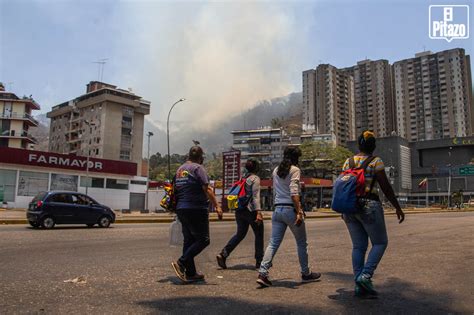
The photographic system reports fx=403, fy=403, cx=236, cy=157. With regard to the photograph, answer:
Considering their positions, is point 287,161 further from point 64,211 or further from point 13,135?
point 13,135

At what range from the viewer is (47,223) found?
49.5 feet

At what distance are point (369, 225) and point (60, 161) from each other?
4020cm

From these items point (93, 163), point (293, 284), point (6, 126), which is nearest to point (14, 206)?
point (93, 163)

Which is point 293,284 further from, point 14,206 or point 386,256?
point 14,206

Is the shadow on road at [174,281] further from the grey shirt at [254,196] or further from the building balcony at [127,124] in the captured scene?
the building balcony at [127,124]

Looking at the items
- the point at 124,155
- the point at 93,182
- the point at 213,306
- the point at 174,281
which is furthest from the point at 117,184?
the point at 124,155

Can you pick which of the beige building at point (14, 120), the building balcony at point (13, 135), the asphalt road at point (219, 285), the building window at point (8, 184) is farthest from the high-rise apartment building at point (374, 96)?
the asphalt road at point (219, 285)

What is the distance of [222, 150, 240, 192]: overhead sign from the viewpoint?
3416 centimetres

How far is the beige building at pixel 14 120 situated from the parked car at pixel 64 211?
232ft

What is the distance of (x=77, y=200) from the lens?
53.2 feet

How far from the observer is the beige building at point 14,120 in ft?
255

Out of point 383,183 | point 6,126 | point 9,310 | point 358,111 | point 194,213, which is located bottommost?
point 9,310

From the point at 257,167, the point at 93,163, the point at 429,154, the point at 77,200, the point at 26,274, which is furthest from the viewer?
the point at 429,154

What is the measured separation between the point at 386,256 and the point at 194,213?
4.28m
